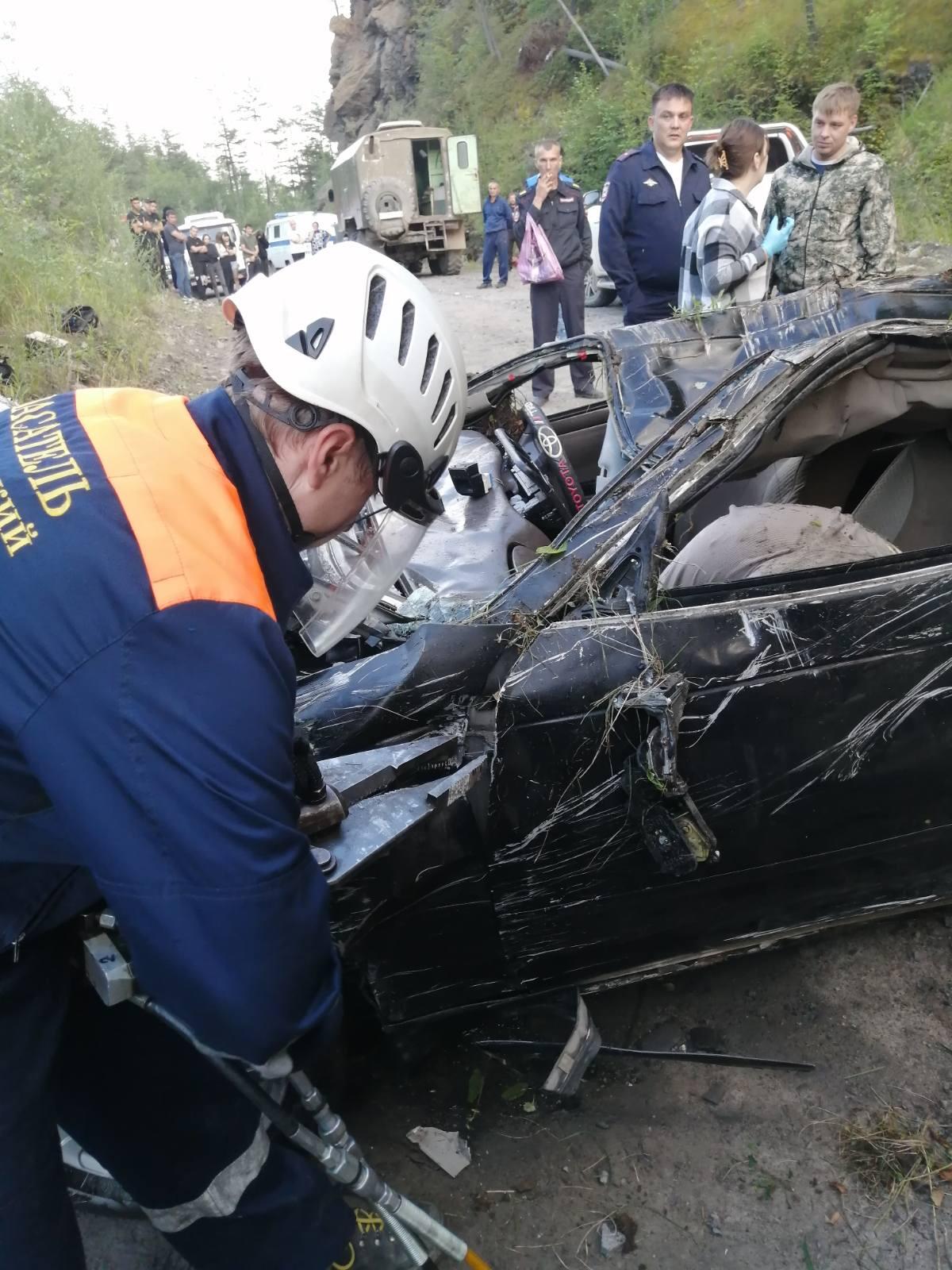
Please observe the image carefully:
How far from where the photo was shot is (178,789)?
0.89m

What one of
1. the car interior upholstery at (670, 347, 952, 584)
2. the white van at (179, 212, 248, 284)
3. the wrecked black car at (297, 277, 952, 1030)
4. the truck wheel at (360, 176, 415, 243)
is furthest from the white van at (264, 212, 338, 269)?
the wrecked black car at (297, 277, 952, 1030)

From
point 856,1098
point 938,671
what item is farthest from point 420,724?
point 856,1098

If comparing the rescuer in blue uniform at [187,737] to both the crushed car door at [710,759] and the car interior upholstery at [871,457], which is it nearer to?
Result: the crushed car door at [710,759]

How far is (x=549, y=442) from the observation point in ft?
10.0

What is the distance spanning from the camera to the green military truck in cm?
1845

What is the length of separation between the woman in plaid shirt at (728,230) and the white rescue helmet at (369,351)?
2.81m

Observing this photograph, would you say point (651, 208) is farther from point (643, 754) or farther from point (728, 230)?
point (643, 754)

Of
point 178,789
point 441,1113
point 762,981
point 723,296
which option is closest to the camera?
point 178,789

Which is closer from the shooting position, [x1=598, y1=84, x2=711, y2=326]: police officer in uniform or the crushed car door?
the crushed car door

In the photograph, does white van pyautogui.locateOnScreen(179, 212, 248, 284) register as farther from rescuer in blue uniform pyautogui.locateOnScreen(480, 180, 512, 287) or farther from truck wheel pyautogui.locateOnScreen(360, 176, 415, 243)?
rescuer in blue uniform pyautogui.locateOnScreen(480, 180, 512, 287)

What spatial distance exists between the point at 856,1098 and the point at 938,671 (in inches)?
37.3

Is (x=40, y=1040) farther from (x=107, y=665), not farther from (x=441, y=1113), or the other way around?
(x=441, y=1113)

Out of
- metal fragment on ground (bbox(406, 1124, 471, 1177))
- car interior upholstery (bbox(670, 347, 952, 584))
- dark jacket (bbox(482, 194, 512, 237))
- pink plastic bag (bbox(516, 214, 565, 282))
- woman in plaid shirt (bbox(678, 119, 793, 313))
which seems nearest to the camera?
metal fragment on ground (bbox(406, 1124, 471, 1177))

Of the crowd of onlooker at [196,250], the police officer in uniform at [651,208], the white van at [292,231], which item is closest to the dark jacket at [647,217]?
the police officer in uniform at [651,208]
